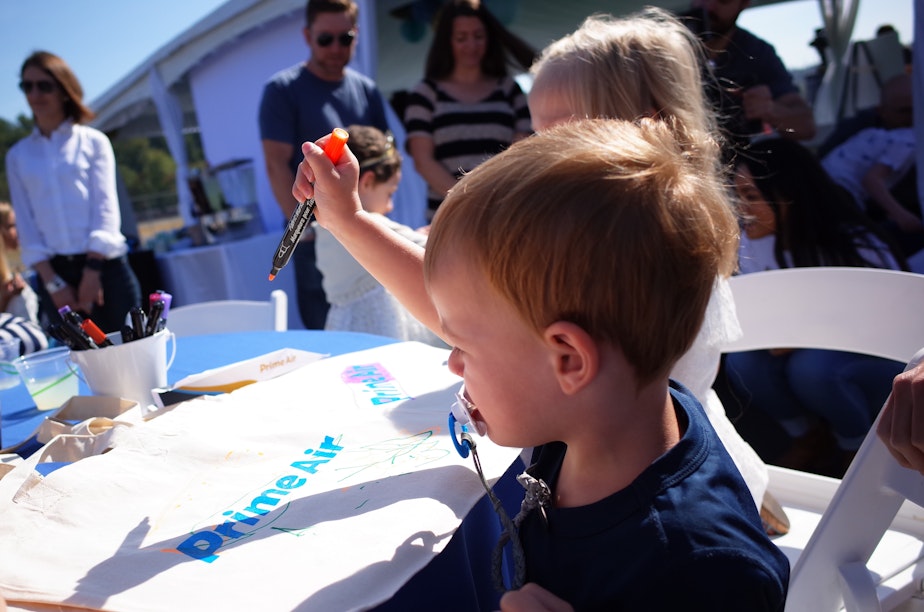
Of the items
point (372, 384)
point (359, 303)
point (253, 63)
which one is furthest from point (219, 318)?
point (253, 63)

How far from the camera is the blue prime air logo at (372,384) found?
100cm

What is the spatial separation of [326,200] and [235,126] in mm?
5127

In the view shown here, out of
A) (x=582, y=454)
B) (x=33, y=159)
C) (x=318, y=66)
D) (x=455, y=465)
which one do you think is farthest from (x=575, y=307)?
(x=33, y=159)

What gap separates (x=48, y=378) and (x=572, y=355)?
3.59 feet

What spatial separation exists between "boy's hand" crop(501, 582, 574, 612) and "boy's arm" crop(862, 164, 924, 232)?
275cm

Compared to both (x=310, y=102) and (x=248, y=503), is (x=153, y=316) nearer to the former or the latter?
(x=248, y=503)

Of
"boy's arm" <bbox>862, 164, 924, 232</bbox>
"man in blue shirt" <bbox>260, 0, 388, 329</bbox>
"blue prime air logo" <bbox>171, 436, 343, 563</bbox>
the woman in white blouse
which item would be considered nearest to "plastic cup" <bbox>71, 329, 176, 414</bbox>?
"blue prime air logo" <bbox>171, 436, 343, 563</bbox>

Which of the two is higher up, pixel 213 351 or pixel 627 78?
pixel 627 78

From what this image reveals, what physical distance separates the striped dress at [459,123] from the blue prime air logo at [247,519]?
2.24 m

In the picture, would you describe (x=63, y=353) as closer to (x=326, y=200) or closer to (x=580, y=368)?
(x=326, y=200)

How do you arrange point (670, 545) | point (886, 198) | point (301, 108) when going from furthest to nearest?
point (301, 108) < point (886, 198) < point (670, 545)

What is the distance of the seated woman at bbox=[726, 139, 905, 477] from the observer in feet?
6.64

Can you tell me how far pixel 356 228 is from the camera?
980mm

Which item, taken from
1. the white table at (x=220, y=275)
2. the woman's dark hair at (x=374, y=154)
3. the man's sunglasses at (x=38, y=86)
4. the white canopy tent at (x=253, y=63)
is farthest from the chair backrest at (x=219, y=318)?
the white canopy tent at (x=253, y=63)
